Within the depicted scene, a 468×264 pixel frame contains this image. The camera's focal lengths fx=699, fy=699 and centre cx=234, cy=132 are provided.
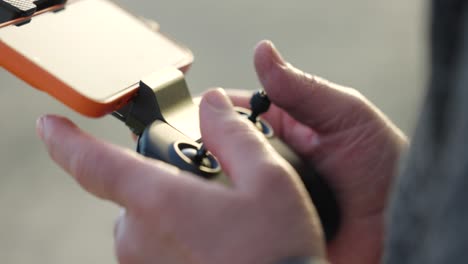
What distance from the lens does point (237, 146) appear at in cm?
45

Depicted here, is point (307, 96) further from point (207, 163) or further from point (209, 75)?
point (209, 75)

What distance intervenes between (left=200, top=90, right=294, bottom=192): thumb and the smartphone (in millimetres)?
89

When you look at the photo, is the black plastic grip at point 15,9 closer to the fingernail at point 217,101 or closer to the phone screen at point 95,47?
the phone screen at point 95,47

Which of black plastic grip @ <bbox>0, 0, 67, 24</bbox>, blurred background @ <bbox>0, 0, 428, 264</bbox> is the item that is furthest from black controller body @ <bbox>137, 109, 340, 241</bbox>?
blurred background @ <bbox>0, 0, 428, 264</bbox>

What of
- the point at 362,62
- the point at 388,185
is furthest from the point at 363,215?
the point at 362,62

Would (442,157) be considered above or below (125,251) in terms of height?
above

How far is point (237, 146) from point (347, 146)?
0.69ft

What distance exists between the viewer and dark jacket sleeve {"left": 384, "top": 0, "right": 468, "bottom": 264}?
11.1 inches

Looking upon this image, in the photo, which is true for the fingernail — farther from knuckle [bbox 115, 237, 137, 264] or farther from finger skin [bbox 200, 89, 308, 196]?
knuckle [bbox 115, 237, 137, 264]

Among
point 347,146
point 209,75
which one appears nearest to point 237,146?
point 347,146

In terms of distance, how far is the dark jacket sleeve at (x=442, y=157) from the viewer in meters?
0.28

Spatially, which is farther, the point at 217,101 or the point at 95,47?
the point at 95,47

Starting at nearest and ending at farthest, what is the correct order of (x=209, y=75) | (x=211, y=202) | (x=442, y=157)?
(x=442, y=157), (x=211, y=202), (x=209, y=75)

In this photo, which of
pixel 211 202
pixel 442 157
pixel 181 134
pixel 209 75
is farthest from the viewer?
pixel 209 75
